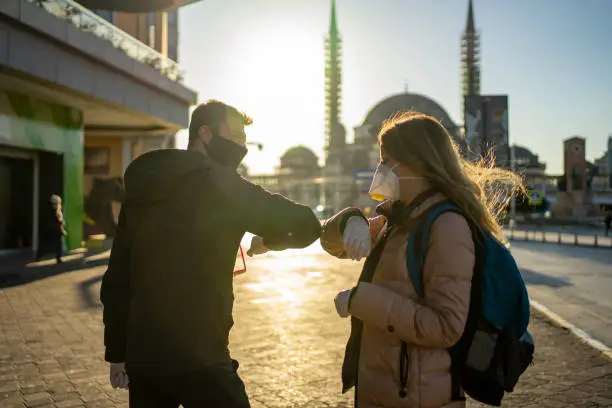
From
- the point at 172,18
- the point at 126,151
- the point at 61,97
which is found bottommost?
the point at 126,151

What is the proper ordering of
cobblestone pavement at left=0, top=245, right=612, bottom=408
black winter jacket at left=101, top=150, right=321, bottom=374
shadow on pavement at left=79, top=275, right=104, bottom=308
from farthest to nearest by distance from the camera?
1. shadow on pavement at left=79, top=275, right=104, bottom=308
2. cobblestone pavement at left=0, top=245, right=612, bottom=408
3. black winter jacket at left=101, top=150, right=321, bottom=374

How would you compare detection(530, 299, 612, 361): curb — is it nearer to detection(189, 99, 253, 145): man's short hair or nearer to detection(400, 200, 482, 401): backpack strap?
detection(400, 200, 482, 401): backpack strap

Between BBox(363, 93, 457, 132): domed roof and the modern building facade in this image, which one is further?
BBox(363, 93, 457, 132): domed roof

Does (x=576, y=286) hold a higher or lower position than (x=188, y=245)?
lower

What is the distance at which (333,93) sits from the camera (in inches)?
5625

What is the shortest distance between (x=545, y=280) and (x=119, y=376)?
12.6 metres

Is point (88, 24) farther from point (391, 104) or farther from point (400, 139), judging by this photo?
point (391, 104)

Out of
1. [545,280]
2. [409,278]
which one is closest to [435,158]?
[409,278]

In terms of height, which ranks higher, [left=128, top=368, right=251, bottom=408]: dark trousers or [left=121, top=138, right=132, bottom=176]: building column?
[left=121, top=138, right=132, bottom=176]: building column

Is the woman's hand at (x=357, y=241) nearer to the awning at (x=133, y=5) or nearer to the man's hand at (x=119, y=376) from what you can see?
the man's hand at (x=119, y=376)

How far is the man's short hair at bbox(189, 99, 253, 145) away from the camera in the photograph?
2314 mm

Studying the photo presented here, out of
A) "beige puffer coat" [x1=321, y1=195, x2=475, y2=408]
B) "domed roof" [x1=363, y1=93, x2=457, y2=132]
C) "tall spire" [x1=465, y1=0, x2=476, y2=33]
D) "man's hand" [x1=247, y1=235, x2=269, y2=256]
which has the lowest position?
"beige puffer coat" [x1=321, y1=195, x2=475, y2=408]

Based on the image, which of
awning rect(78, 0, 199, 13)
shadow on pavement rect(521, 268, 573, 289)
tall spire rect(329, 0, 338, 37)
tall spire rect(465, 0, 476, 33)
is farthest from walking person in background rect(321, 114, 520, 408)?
tall spire rect(329, 0, 338, 37)

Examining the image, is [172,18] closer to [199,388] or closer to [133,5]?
[133,5]
